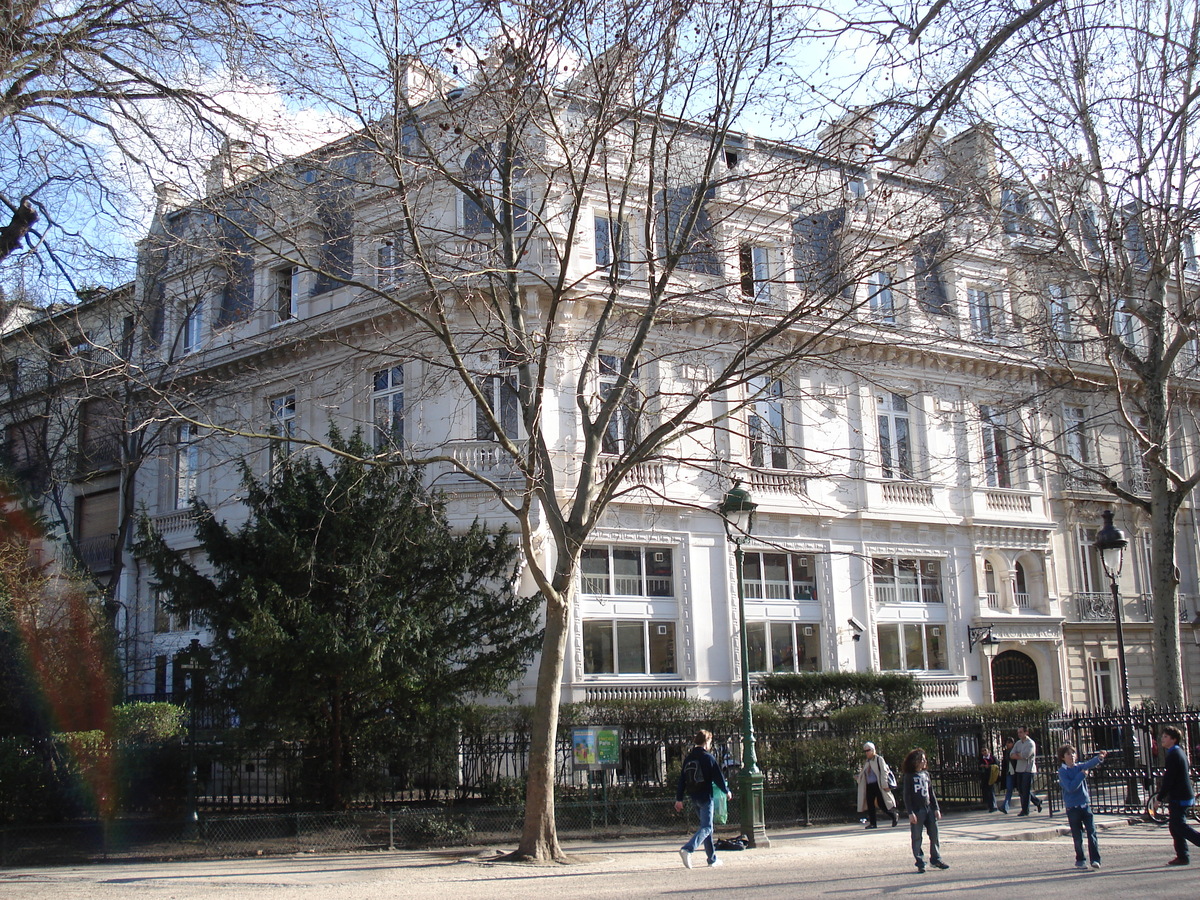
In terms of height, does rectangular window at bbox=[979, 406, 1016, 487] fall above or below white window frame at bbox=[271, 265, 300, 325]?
below

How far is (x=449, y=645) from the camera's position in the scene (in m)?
17.6

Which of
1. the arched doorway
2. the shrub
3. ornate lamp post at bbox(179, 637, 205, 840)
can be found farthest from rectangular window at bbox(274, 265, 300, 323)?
the arched doorway

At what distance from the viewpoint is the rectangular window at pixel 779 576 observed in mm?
27188

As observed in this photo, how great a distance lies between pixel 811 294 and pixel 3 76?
30.2 feet

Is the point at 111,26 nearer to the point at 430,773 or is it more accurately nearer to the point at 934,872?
the point at 430,773

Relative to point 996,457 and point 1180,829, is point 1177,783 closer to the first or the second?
point 1180,829

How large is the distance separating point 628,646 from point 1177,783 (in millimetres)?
13994

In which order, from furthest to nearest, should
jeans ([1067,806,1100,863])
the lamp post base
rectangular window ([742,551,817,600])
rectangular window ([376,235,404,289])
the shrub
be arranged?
rectangular window ([742,551,817,600])
the shrub
rectangular window ([376,235,404,289])
the lamp post base
jeans ([1067,806,1100,863])

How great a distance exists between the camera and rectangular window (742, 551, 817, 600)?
27188mm

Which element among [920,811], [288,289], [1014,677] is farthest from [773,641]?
[288,289]

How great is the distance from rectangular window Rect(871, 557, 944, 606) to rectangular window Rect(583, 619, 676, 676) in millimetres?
6175

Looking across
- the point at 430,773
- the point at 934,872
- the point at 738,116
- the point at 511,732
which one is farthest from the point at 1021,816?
the point at 738,116

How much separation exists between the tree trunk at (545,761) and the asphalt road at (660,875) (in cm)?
40

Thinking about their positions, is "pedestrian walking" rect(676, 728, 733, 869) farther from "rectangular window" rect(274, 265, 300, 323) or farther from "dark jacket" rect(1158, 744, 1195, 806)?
"rectangular window" rect(274, 265, 300, 323)
